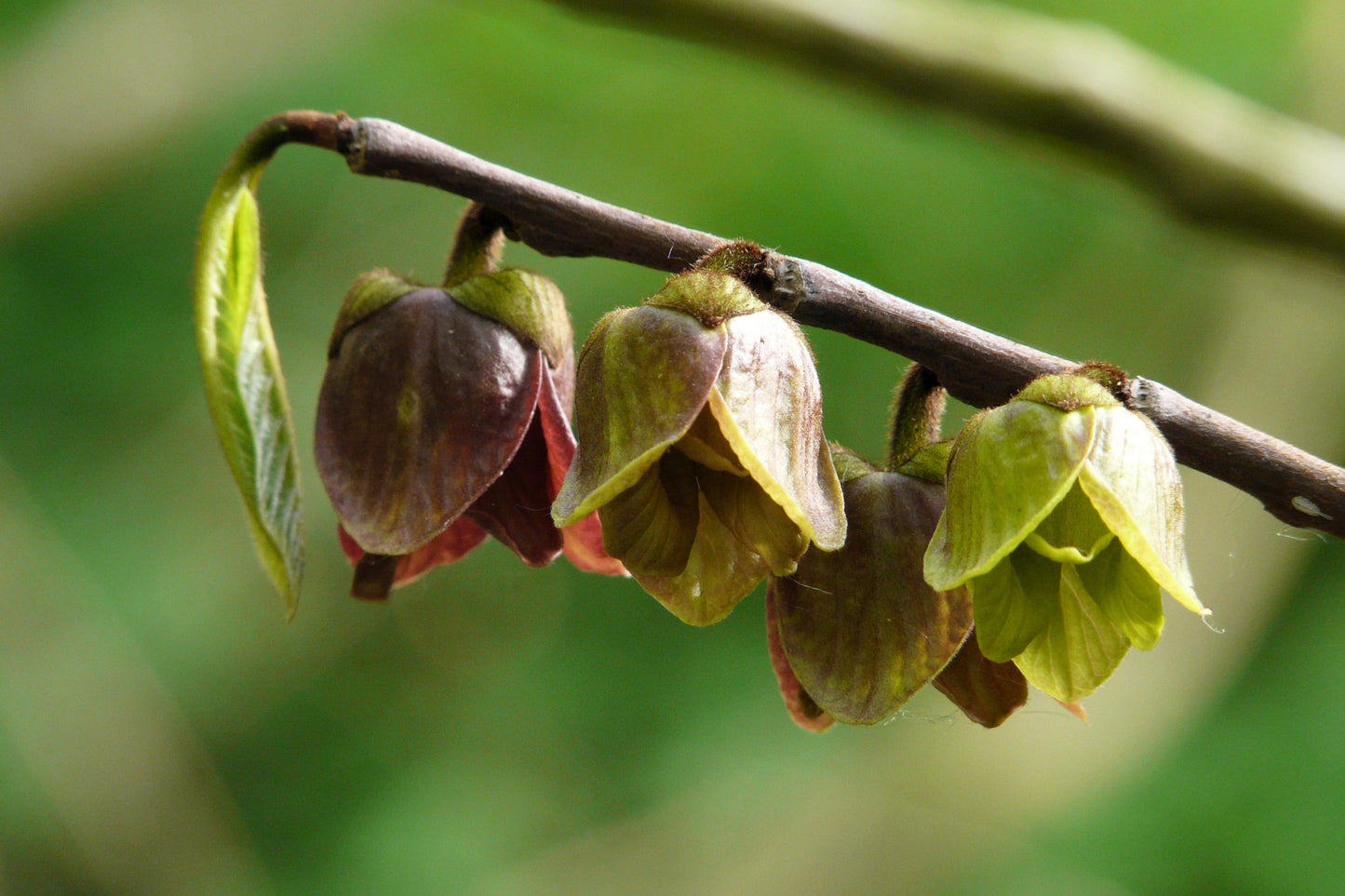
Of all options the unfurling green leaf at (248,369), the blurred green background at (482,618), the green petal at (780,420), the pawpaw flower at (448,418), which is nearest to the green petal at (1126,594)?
the green petal at (780,420)

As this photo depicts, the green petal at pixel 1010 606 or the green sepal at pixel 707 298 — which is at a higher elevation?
the green sepal at pixel 707 298

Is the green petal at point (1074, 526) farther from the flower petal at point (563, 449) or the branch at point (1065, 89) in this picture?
the branch at point (1065, 89)

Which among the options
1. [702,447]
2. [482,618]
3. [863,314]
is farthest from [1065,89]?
[482,618]

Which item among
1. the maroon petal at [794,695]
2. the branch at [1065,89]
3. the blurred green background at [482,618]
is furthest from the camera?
the blurred green background at [482,618]

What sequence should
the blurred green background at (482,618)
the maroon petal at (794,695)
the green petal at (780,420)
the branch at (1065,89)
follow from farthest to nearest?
1. the blurred green background at (482,618)
2. the branch at (1065,89)
3. the maroon petal at (794,695)
4. the green petal at (780,420)

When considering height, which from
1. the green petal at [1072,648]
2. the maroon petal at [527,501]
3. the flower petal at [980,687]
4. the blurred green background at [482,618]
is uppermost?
the green petal at [1072,648]

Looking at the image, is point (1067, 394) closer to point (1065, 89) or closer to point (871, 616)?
point (871, 616)

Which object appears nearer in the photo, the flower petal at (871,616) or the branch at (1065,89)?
the flower petal at (871,616)

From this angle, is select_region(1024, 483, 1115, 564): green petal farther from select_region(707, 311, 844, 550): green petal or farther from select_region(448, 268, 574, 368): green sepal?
select_region(448, 268, 574, 368): green sepal
